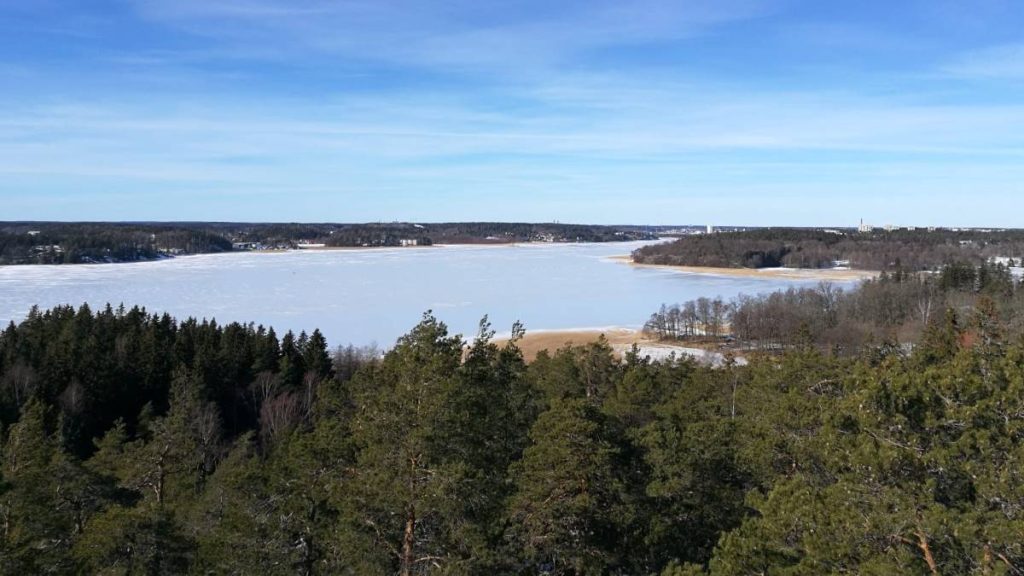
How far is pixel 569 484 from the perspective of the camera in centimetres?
977

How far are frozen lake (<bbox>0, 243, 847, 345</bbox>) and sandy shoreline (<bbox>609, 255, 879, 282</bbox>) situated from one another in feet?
24.1

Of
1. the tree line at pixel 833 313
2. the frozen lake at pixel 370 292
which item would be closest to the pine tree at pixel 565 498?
the frozen lake at pixel 370 292

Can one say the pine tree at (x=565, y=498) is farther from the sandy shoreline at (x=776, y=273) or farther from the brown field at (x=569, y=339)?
the sandy shoreline at (x=776, y=273)

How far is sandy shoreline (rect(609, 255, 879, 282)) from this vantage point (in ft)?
341

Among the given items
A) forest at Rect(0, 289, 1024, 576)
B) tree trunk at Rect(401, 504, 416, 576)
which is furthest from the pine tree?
tree trunk at Rect(401, 504, 416, 576)

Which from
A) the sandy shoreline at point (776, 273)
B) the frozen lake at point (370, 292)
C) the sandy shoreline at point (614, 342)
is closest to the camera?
the sandy shoreline at point (614, 342)

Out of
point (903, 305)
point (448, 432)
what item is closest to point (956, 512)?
point (448, 432)

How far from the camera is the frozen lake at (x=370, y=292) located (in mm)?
53594

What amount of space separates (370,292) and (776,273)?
6677 centimetres

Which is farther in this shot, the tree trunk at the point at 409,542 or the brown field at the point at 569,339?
the brown field at the point at 569,339

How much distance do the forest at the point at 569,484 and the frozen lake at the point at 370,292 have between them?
3155 cm

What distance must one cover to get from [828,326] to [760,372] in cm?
4015

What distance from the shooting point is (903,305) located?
57000mm

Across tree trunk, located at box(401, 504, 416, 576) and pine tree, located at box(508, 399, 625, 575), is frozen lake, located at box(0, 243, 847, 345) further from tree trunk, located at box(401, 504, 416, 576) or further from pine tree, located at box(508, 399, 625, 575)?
tree trunk, located at box(401, 504, 416, 576)
